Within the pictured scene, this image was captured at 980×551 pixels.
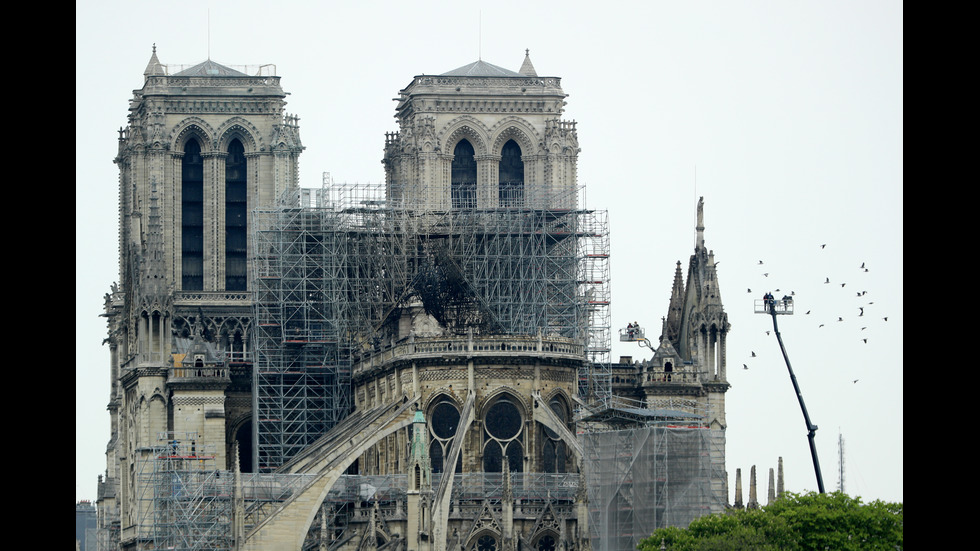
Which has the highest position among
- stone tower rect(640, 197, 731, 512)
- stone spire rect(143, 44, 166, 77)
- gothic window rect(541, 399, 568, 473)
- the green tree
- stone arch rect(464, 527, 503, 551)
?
stone spire rect(143, 44, 166, 77)

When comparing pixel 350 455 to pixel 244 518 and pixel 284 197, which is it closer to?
pixel 244 518

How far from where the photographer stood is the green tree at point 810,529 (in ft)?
185

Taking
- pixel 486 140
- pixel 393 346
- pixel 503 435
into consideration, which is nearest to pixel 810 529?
pixel 503 435

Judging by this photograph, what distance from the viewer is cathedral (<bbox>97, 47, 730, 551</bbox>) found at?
2835 inches

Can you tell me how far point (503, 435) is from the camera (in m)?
76.1

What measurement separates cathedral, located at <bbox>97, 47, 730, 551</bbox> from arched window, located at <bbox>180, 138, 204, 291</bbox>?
0.41 ft

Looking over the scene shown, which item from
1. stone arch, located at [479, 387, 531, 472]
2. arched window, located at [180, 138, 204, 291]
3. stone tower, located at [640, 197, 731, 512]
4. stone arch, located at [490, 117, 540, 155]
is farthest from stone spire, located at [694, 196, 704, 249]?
arched window, located at [180, 138, 204, 291]

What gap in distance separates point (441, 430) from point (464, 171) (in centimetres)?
2358

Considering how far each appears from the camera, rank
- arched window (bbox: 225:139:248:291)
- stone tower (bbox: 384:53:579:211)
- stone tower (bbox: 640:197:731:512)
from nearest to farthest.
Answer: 1. stone tower (bbox: 640:197:731:512)
2. stone tower (bbox: 384:53:579:211)
3. arched window (bbox: 225:139:248:291)

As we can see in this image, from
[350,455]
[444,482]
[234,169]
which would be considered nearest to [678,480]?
[444,482]

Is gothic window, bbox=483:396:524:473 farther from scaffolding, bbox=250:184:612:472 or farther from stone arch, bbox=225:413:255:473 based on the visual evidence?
stone arch, bbox=225:413:255:473

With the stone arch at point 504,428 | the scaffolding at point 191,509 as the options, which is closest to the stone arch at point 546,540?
the stone arch at point 504,428
